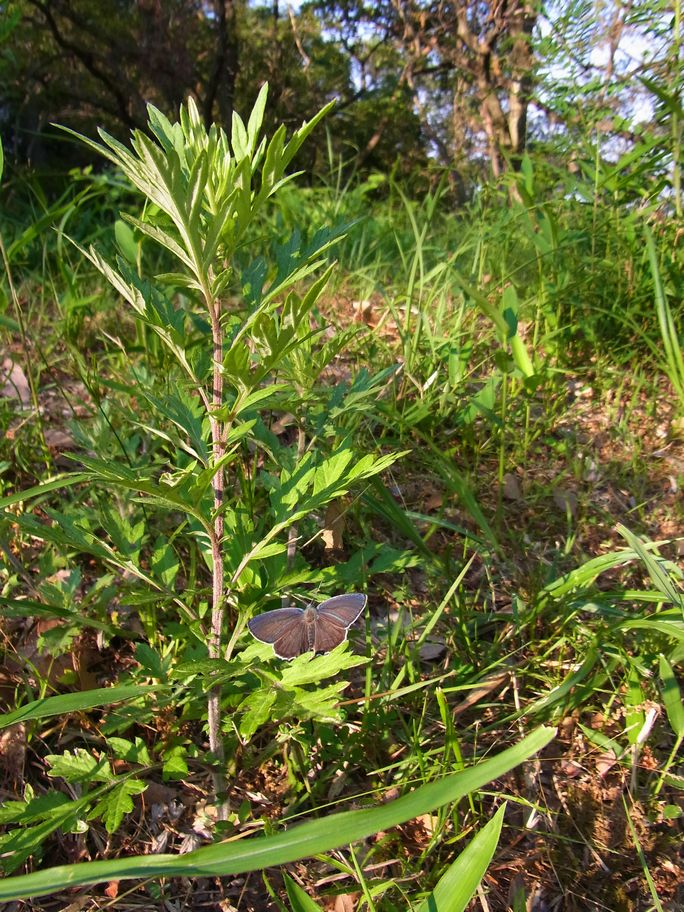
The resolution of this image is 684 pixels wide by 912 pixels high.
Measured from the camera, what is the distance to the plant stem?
1.34 m

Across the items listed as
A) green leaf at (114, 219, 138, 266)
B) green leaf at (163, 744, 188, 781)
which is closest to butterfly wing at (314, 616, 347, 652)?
green leaf at (163, 744, 188, 781)

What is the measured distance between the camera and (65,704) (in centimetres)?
123

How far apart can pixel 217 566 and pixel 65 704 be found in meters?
0.39

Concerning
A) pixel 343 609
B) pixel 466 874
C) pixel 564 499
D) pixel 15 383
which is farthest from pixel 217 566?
pixel 15 383

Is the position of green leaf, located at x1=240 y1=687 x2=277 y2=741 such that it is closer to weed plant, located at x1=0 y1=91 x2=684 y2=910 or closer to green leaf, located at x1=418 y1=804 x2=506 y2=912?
weed plant, located at x1=0 y1=91 x2=684 y2=910

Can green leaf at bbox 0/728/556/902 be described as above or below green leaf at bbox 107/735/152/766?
above

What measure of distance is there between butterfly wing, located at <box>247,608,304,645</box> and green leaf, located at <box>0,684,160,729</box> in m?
0.25

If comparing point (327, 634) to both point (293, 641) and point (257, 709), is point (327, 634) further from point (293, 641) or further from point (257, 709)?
point (257, 709)

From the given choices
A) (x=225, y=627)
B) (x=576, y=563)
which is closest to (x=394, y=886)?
(x=225, y=627)

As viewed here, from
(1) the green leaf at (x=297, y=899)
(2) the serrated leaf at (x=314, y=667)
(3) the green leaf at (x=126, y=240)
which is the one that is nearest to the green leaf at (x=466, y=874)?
(1) the green leaf at (x=297, y=899)

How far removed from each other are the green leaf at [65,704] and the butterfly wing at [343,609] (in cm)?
38

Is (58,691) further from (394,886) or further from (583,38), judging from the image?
(583,38)

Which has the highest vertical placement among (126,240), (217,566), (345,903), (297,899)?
(126,240)

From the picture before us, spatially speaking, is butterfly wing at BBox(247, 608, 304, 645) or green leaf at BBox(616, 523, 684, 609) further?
green leaf at BBox(616, 523, 684, 609)
